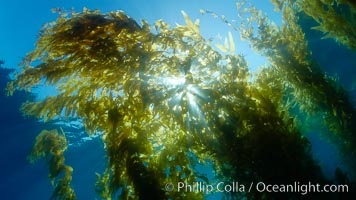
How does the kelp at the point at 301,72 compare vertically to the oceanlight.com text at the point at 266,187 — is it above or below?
above

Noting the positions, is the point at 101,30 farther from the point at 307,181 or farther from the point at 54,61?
the point at 307,181

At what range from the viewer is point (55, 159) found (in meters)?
4.73

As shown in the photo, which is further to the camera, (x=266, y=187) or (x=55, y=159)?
(x=55, y=159)

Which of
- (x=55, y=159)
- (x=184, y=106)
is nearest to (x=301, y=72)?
(x=184, y=106)

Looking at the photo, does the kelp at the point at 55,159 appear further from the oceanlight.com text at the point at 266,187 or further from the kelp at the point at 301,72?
the kelp at the point at 301,72

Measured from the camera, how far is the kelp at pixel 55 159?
4.58 metres

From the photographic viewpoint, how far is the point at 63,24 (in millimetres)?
3795

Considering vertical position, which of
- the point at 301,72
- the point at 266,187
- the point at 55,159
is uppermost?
the point at 301,72

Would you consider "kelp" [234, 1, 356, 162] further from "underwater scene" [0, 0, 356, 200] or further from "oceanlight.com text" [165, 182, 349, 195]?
"oceanlight.com text" [165, 182, 349, 195]

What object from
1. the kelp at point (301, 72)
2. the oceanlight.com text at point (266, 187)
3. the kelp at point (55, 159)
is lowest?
the oceanlight.com text at point (266, 187)

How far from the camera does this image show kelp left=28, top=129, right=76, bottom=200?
4.58 metres

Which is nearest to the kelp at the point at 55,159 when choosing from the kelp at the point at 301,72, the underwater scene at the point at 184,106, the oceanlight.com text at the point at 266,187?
the underwater scene at the point at 184,106

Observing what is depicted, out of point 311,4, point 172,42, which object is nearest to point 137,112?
point 172,42

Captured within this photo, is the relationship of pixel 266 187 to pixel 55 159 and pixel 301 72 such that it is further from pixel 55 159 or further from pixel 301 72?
pixel 55 159
